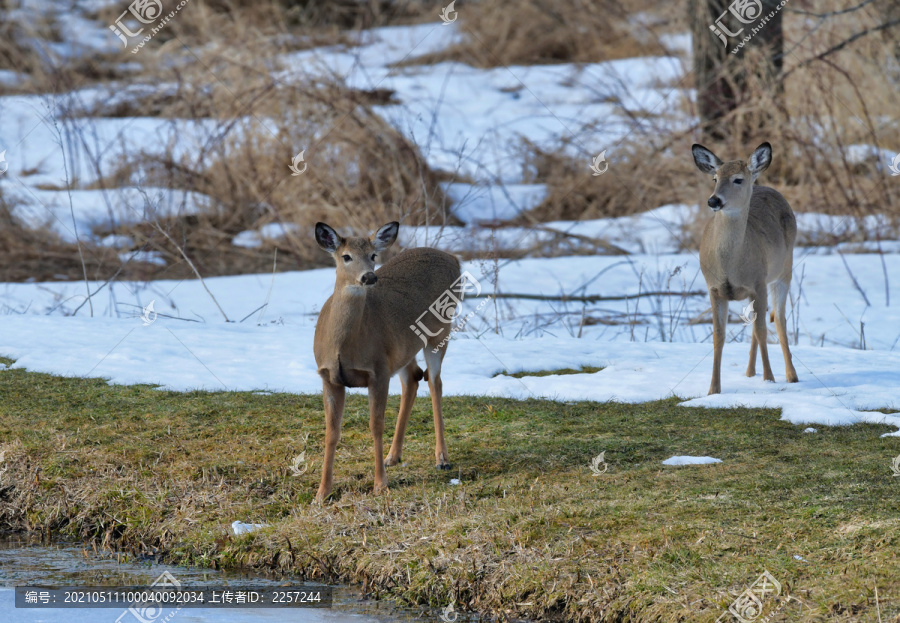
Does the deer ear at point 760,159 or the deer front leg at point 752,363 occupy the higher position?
the deer ear at point 760,159

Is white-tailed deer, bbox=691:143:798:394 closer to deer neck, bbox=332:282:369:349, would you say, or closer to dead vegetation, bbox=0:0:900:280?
deer neck, bbox=332:282:369:349

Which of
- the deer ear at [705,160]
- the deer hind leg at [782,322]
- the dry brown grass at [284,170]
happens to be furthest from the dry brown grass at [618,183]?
the deer ear at [705,160]

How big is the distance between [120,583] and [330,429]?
130 cm

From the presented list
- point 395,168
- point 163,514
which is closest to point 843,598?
point 163,514

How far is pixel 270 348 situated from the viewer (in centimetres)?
943

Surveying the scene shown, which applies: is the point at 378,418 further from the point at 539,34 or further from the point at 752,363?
the point at 539,34

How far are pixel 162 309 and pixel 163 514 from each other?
664 centimetres

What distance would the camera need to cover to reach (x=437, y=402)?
646cm

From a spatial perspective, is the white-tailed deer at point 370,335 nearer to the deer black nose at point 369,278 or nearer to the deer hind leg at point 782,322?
the deer black nose at point 369,278

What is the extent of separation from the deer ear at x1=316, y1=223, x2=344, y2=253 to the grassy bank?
1262 millimetres

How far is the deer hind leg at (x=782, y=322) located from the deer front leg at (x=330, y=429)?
3.55 meters

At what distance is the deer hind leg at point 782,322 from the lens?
7.96 m

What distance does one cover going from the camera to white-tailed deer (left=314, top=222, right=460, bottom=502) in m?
5.85

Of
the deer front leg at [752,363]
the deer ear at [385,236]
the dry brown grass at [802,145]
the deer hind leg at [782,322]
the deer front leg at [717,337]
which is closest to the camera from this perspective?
the deer ear at [385,236]
